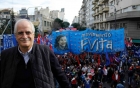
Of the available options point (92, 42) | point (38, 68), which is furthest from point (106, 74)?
point (38, 68)

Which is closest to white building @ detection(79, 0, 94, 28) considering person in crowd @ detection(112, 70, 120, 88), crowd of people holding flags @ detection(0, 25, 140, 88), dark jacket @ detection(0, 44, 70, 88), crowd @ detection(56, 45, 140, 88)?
crowd of people holding flags @ detection(0, 25, 140, 88)

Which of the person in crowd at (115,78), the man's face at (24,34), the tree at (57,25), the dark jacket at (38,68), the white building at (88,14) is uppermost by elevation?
the white building at (88,14)

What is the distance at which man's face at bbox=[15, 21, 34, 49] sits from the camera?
1.59 meters

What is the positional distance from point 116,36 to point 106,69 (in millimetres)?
2109

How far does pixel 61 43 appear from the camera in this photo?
42.9 feet

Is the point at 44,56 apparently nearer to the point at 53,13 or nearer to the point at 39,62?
the point at 39,62

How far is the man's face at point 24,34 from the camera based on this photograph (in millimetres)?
1589

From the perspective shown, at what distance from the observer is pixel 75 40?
1291cm

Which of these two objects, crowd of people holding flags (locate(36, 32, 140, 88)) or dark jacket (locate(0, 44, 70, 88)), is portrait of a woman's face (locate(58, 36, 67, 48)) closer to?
crowd of people holding flags (locate(36, 32, 140, 88))

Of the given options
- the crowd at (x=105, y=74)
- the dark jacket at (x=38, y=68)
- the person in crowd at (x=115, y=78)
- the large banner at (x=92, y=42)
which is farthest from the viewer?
the large banner at (x=92, y=42)

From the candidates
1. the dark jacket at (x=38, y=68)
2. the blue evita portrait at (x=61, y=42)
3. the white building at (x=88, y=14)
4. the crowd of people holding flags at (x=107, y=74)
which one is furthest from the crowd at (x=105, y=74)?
the white building at (x=88, y=14)

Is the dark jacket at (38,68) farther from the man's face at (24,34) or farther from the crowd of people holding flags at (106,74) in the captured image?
the crowd of people holding flags at (106,74)

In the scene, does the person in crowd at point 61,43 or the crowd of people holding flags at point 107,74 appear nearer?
the crowd of people holding flags at point 107,74

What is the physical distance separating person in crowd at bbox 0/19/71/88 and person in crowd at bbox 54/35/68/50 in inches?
449
